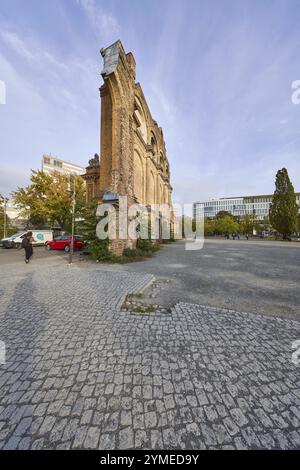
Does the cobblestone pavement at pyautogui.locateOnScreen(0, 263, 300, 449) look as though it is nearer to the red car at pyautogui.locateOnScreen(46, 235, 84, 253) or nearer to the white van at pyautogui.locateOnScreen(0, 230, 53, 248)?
the red car at pyautogui.locateOnScreen(46, 235, 84, 253)

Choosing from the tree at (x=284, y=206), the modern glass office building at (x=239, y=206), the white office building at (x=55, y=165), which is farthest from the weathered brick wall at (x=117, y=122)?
the modern glass office building at (x=239, y=206)

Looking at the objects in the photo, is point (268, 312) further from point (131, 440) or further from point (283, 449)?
point (131, 440)

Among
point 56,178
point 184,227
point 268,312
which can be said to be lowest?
point 268,312

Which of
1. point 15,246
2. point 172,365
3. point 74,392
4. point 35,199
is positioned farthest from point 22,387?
point 35,199

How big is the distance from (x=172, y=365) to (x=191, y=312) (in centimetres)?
169

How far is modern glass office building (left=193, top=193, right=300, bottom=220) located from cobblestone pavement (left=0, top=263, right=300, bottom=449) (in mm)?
89332

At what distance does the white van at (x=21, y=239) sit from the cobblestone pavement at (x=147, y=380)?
17872mm

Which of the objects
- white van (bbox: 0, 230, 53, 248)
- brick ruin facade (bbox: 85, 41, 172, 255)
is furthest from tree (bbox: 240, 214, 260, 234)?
white van (bbox: 0, 230, 53, 248)

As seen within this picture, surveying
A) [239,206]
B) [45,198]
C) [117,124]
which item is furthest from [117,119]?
[239,206]

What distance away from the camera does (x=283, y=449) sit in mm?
1500

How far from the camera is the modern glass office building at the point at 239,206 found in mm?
94000

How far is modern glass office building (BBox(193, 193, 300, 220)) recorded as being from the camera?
308 feet

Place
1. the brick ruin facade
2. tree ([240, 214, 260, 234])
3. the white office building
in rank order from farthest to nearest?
the white office building
tree ([240, 214, 260, 234])
the brick ruin facade

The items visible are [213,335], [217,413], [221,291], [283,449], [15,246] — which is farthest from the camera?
[15,246]
